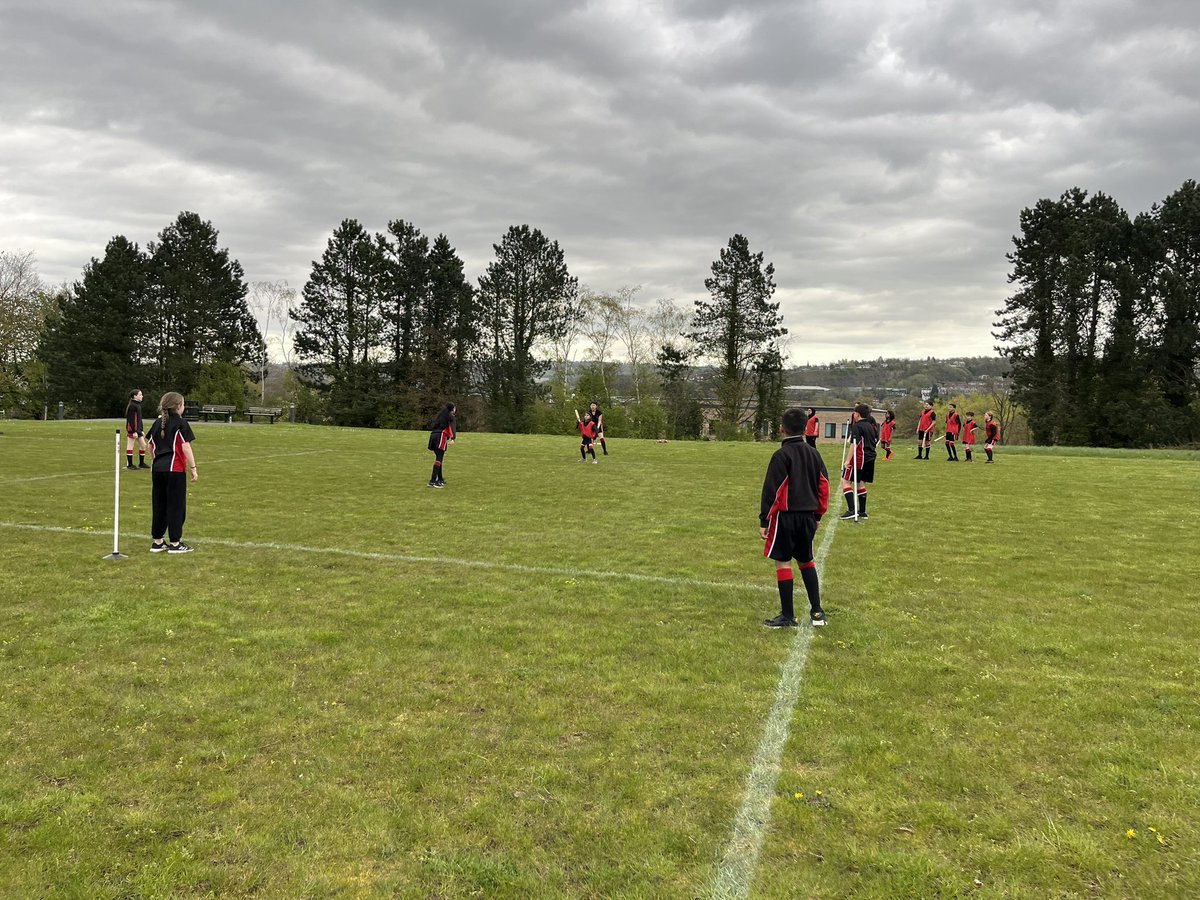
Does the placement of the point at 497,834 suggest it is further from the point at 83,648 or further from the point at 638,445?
the point at 638,445

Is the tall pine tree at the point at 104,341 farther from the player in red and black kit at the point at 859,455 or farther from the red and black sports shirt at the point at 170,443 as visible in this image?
the player in red and black kit at the point at 859,455

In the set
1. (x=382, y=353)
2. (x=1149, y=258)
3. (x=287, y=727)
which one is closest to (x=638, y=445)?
→ (x=287, y=727)

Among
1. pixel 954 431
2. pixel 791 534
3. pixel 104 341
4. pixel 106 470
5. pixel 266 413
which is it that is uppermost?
pixel 104 341

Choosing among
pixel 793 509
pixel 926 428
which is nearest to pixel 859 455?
pixel 793 509

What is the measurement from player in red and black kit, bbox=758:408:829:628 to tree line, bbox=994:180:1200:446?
171ft

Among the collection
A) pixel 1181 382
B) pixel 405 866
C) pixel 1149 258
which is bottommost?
pixel 405 866

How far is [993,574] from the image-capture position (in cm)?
896

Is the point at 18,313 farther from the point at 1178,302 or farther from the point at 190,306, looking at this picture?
the point at 1178,302

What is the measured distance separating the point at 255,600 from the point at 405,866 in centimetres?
485

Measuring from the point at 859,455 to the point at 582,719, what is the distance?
1028 centimetres

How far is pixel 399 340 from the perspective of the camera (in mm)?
60500

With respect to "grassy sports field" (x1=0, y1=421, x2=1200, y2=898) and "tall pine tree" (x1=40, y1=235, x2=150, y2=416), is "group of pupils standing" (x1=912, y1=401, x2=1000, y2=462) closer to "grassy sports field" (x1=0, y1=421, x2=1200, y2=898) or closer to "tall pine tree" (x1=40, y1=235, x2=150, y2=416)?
"grassy sports field" (x1=0, y1=421, x2=1200, y2=898)

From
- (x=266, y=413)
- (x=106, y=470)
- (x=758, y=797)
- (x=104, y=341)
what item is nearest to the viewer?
(x=758, y=797)

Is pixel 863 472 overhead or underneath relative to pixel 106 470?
overhead
